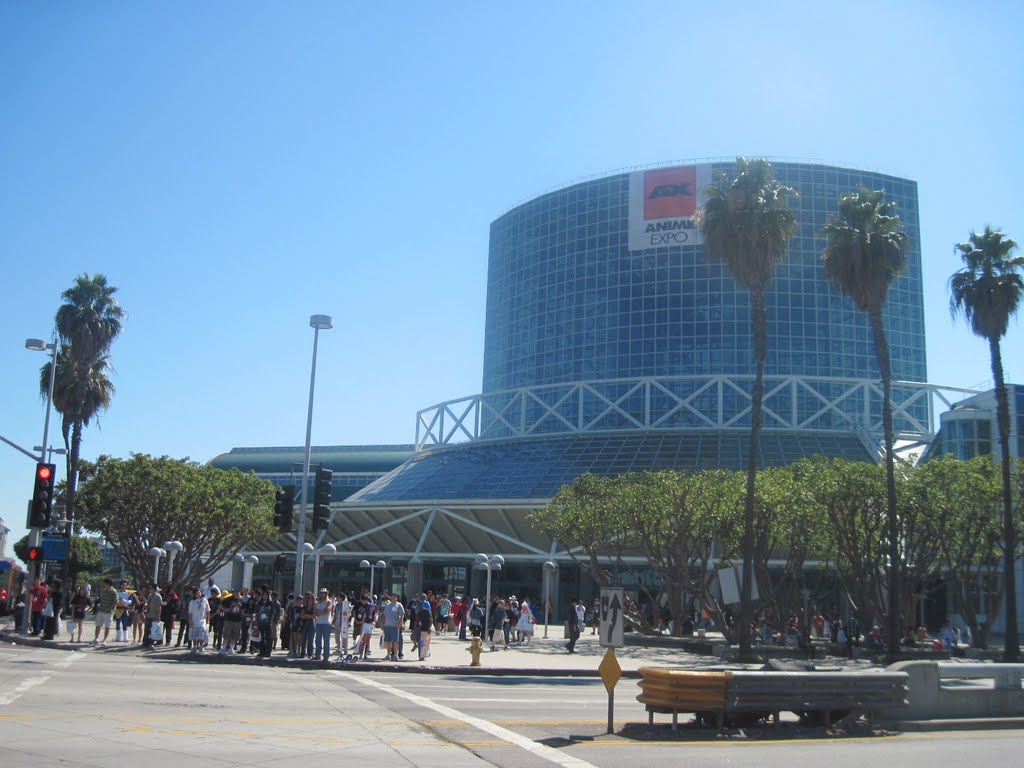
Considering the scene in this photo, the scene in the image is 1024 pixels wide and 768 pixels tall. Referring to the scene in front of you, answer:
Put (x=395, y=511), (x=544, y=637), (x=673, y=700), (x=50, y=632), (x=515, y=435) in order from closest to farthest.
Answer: (x=673, y=700), (x=50, y=632), (x=544, y=637), (x=395, y=511), (x=515, y=435)

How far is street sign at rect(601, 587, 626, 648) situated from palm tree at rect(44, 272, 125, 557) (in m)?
41.1

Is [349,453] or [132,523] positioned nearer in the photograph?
[132,523]

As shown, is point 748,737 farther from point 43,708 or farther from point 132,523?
point 132,523

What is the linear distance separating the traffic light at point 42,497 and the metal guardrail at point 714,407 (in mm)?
48259

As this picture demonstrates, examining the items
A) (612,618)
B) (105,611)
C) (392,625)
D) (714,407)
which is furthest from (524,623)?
(714,407)

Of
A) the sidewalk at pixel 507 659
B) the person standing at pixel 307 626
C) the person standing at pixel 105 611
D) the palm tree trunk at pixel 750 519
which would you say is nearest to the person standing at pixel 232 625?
the sidewalk at pixel 507 659

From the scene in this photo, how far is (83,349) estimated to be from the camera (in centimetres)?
5200

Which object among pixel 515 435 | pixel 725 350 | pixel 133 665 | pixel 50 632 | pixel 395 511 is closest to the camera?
pixel 133 665

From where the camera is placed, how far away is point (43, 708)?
594 inches

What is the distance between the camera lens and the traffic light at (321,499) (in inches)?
1079

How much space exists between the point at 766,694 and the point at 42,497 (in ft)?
77.6

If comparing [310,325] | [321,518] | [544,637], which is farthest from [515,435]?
[321,518]

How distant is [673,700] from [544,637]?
3055cm

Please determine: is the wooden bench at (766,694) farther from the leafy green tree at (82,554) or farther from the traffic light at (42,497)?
the leafy green tree at (82,554)
